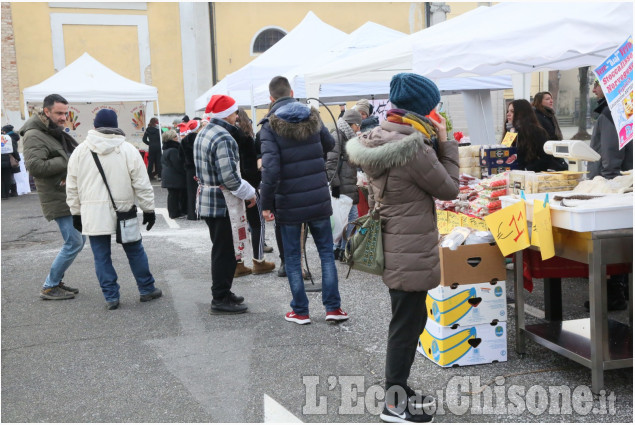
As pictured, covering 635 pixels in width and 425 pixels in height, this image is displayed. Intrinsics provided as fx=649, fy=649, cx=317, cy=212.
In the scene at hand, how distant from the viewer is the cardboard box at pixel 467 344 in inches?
154

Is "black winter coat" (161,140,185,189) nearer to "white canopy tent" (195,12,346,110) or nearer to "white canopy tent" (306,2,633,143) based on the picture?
"white canopy tent" (195,12,346,110)

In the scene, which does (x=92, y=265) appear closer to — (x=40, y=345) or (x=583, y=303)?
(x=40, y=345)

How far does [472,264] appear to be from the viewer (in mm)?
3945

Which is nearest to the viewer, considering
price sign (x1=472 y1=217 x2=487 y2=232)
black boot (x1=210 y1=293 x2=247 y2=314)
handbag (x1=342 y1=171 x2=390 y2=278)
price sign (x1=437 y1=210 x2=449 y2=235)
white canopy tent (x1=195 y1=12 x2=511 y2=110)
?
handbag (x1=342 y1=171 x2=390 y2=278)

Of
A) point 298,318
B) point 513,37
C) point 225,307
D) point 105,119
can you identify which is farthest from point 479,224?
point 105,119

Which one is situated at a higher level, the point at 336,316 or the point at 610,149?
the point at 610,149

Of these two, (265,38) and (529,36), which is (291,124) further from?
(265,38)

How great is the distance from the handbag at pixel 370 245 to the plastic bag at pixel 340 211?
10.7 feet

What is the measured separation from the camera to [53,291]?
5.93 meters

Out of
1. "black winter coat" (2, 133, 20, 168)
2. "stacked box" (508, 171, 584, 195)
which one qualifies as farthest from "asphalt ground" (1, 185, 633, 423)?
"black winter coat" (2, 133, 20, 168)

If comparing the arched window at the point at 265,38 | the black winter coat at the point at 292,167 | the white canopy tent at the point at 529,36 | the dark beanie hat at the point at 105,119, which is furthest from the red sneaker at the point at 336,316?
the arched window at the point at 265,38

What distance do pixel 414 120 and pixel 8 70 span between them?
815 inches

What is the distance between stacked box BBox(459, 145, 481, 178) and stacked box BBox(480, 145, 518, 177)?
0.37ft

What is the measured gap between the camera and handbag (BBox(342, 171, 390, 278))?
3.20m
